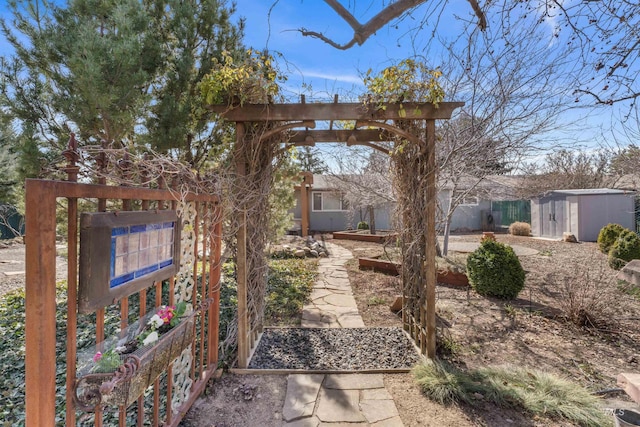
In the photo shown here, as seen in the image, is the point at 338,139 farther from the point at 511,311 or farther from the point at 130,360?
the point at 511,311

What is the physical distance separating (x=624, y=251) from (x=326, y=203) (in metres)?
11.4

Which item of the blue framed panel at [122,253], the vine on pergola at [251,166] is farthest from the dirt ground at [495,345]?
the blue framed panel at [122,253]

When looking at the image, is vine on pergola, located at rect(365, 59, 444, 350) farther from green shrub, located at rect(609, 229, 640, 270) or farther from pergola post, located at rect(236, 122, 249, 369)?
green shrub, located at rect(609, 229, 640, 270)

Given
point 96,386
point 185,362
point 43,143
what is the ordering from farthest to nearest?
point 43,143, point 185,362, point 96,386

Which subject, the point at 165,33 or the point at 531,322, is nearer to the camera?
the point at 531,322

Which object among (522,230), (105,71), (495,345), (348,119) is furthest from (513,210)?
(105,71)

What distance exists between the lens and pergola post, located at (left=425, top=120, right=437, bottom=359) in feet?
10.5

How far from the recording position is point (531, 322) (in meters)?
4.36

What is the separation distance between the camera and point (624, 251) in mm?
7488

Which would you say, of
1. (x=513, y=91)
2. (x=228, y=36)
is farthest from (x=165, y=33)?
(x=513, y=91)

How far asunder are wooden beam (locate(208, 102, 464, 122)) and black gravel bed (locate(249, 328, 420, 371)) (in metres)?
2.39

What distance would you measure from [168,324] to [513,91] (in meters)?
5.98

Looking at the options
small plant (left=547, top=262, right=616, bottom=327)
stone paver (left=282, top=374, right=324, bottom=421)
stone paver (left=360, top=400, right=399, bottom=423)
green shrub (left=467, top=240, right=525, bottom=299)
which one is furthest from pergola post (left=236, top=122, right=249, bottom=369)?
small plant (left=547, top=262, right=616, bottom=327)

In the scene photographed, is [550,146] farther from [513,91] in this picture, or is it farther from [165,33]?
[165,33]
